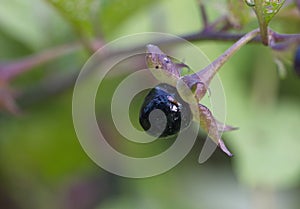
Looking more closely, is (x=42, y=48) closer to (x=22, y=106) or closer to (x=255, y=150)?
(x=22, y=106)

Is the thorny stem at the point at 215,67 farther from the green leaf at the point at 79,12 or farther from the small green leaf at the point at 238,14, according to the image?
the green leaf at the point at 79,12

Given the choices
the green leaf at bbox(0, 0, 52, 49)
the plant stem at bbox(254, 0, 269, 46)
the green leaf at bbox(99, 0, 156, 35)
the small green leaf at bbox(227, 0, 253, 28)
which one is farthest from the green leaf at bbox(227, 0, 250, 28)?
the green leaf at bbox(0, 0, 52, 49)

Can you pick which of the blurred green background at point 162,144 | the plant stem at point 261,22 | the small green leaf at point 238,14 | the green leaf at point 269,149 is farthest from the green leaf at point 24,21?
the plant stem at point 261,22

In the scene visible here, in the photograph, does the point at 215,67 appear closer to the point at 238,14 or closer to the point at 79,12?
the point at 238,14

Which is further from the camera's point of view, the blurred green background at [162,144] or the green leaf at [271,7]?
the blurred green background at [162,144]

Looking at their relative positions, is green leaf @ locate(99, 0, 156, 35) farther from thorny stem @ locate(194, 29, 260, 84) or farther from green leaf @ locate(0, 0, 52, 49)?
thorny stem @ locate(194, 29, 260, 84)

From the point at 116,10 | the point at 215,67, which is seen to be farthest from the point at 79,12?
the point at 215,67

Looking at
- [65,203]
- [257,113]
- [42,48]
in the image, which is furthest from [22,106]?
[257,113]
